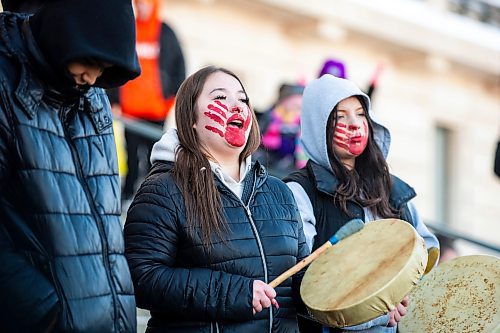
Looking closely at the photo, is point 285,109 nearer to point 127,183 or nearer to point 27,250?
point 127,183

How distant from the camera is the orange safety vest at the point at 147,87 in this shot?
1010 cm

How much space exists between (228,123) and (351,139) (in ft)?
2.88

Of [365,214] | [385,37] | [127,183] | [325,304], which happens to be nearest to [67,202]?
[325,304]

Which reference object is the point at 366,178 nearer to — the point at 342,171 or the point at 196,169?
the point at 342,171

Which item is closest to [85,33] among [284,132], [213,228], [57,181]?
[57,181]

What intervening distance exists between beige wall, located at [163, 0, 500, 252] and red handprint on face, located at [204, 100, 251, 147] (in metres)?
9.68

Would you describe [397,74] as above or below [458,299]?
below

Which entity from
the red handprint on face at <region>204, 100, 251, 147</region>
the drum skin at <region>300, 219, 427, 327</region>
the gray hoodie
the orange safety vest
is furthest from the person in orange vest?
the drum skin at <region>300, 219, 427, 327</region>

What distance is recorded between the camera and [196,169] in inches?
198

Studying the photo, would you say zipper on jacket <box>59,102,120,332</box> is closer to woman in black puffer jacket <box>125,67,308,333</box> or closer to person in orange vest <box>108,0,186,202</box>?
woman in black puffer jacket <box>125,67,308,333</box>

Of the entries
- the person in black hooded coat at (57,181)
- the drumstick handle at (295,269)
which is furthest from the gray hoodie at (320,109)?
the person in black hooded coat at (57,181)

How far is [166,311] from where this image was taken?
475cm

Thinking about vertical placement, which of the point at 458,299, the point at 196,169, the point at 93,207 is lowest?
the point at 458,299

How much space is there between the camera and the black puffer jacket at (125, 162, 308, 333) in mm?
4691
